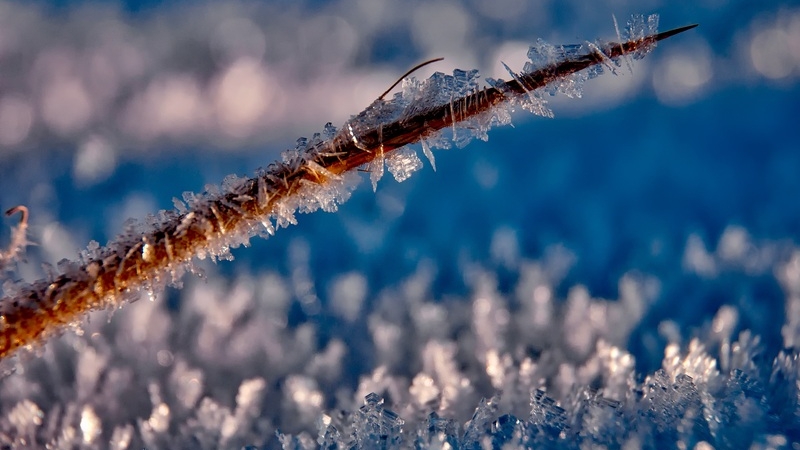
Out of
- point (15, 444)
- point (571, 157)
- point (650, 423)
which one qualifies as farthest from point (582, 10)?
point (15, 444)

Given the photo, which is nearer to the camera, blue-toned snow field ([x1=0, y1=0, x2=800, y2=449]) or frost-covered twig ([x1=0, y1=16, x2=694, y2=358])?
frost-covered twig ([x1=0, y1=16, x2=694, y2=358])

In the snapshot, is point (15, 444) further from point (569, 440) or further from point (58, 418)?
point (569, 440)

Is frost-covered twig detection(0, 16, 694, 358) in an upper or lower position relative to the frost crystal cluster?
upper

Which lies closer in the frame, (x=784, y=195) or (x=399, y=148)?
(x=399, y=148)

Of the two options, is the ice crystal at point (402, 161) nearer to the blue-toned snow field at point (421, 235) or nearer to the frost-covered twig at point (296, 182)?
the frost-covered twig at point (296, 182)

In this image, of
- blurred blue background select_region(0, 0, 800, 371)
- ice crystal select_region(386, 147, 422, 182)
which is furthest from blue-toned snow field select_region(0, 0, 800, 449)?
ice crystal select_region(386, 147, 422, 182)

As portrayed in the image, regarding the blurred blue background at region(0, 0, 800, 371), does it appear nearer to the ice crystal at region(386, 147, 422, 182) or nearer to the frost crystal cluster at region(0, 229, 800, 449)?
the frost crystal cluster at region(0, 229, 800, 449)

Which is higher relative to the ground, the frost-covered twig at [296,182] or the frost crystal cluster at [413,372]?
the frost-covered twig at [296,182]

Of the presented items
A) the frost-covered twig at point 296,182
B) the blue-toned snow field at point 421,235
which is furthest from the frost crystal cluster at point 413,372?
the frost-covered twig at point 296,182
